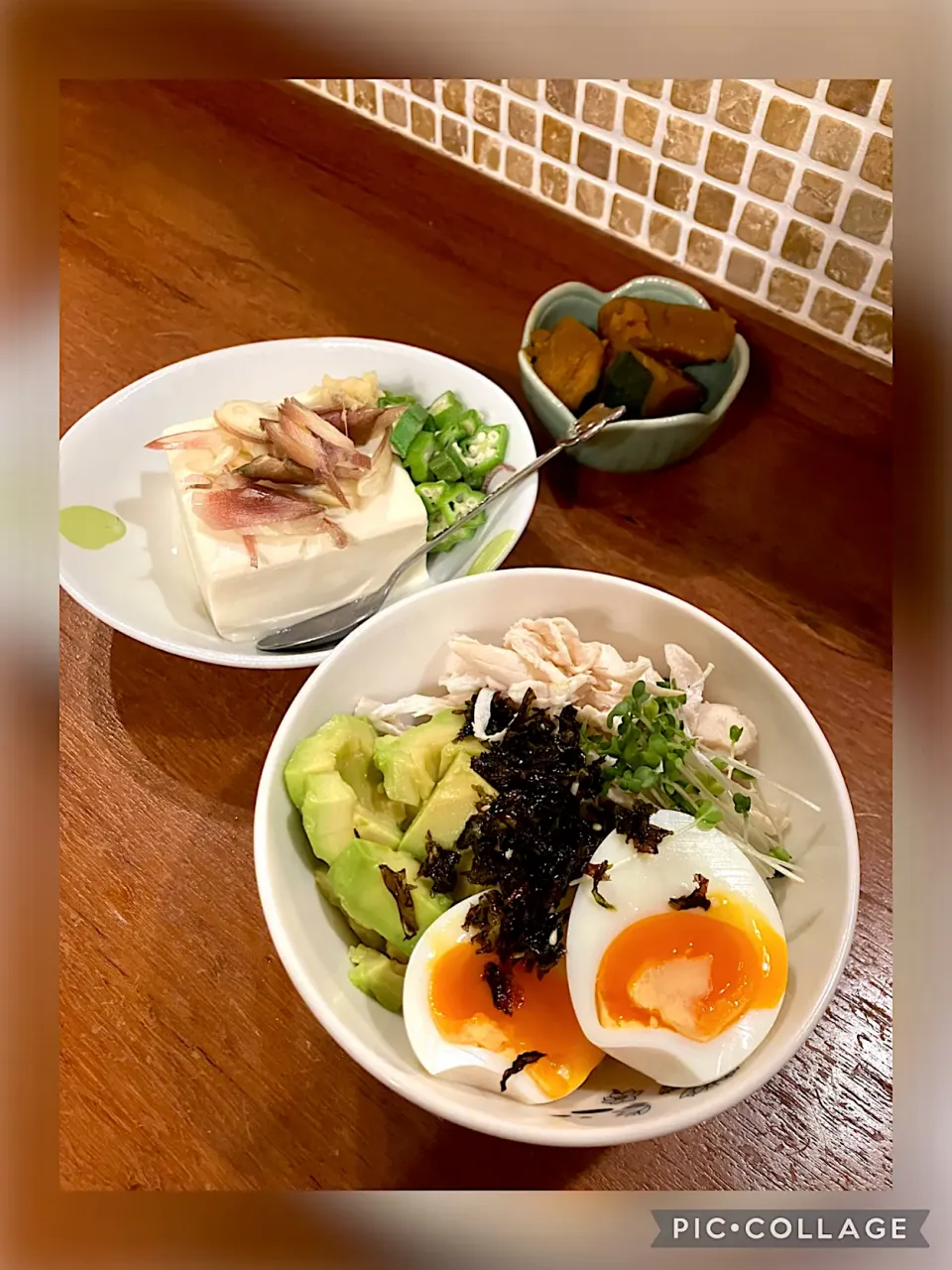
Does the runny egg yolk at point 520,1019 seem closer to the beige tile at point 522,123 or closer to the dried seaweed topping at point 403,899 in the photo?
the dried seaweed topping at point 403,899

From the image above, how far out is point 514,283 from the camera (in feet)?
3.81

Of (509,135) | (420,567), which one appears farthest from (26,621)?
(509,135)

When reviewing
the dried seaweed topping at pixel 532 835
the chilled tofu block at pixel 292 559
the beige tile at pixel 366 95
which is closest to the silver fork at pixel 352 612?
the chilled tofu block at pixel 292 559

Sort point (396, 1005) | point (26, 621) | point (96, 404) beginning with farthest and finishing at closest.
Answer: point (96, 404) < point (26, 621) < point (396, 1005)

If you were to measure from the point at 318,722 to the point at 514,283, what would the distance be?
693 mm

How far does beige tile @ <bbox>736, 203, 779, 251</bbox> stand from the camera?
3.41 ft

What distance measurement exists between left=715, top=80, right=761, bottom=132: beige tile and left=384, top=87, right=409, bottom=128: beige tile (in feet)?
1.17

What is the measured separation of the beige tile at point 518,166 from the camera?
1.11m

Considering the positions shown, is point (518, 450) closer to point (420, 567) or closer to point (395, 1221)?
point (420, 567)

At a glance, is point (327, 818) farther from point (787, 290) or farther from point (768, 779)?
point (787, 290)

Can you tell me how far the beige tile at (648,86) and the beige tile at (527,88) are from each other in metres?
0.10

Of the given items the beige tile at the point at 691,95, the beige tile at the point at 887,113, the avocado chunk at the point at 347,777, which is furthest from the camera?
the beige tile at the point at 691,95

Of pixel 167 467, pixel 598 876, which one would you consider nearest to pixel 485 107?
pixel 167 467

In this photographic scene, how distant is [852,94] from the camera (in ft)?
2.87
